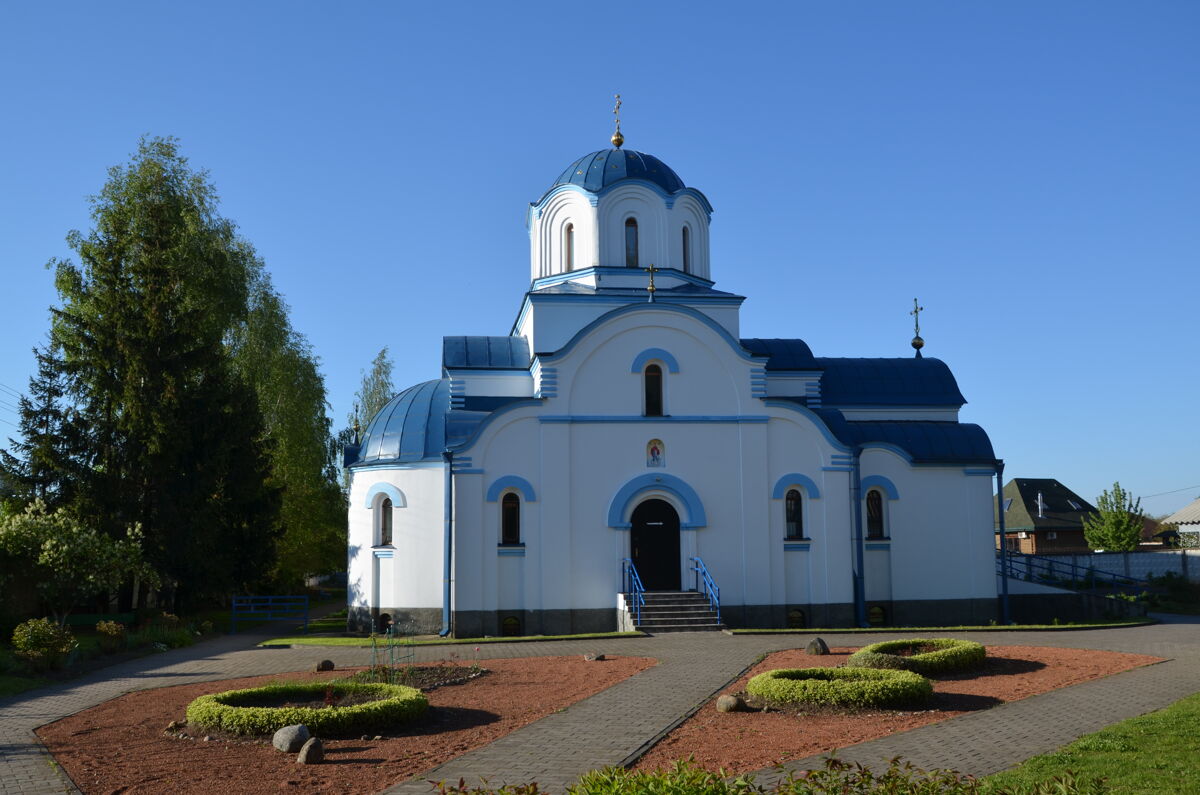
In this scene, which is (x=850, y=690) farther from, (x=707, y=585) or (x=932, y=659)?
(x=707, y=585)

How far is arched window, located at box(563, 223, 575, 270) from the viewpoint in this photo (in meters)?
27.7

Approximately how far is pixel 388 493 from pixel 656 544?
6.64m

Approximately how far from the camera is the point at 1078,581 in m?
32.9

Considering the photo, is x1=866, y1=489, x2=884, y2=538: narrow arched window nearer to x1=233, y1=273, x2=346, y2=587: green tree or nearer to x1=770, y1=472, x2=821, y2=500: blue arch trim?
x1=770, y1=472, x2=821, y2=500: blue arch trim

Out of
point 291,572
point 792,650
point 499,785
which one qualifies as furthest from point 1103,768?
point 291,572

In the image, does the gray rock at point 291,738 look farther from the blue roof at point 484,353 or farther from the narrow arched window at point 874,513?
the narrow arched window at point 874,513

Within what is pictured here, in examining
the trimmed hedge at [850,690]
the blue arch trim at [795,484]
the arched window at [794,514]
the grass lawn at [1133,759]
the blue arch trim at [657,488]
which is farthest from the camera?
the arched window at [794,514]

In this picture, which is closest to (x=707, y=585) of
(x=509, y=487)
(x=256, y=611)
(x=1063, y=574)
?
(x=509, y=487)

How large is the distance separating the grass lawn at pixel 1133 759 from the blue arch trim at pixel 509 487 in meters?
14.9

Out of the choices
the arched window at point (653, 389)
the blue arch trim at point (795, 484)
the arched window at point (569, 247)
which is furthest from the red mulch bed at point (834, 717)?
the arched window at point (569, 247)

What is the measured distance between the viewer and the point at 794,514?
25141mm

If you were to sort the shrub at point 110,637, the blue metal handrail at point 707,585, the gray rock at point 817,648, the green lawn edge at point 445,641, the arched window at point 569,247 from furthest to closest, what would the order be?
1. the arched window at point 569,247
2. the blue metal handrail at point 707,585
3. the green lawn edge at point 445,641
4. the shrub at point 110,637
5. the gray rock at point 817,648

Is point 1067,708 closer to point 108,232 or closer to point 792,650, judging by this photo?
point 792,650

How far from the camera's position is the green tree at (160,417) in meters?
26.7
